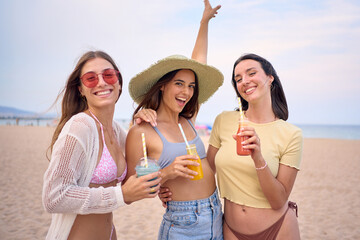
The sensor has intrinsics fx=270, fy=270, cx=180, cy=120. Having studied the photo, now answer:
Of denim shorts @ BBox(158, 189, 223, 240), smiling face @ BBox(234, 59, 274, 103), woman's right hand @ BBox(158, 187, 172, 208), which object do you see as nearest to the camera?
denim shorts @ BBox(158, 189, 223, 240)

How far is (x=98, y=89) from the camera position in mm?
2176

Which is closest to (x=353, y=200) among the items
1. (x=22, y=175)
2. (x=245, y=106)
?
(x=245, y=106)

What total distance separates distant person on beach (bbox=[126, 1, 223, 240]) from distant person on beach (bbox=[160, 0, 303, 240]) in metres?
0.15

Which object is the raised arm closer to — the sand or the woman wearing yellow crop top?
the woman wearing yellow crop top

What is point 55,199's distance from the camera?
5.63 ft

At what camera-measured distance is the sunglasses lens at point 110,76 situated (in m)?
2.20

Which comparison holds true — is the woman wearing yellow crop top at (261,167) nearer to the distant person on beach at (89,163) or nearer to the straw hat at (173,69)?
the straw hat at (173,69)

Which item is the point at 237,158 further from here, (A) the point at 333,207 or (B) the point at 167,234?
(A) the point at 333,207

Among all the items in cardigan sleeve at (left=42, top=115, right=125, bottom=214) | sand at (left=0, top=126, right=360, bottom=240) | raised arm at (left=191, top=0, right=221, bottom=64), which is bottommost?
sand at (left=0, top=126, right=360, bottom=240)

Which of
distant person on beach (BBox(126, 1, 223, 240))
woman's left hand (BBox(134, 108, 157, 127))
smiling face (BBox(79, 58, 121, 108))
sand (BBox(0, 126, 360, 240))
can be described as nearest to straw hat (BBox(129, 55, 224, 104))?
distant person on beach (BBox(126, 1, 223, 240))

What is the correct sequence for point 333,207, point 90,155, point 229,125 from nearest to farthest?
point 90,155 < point 229,125 < point 333,207

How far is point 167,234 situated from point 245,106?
153 cm

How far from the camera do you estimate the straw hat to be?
258 cm

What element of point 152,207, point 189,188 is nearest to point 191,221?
point 189,188
